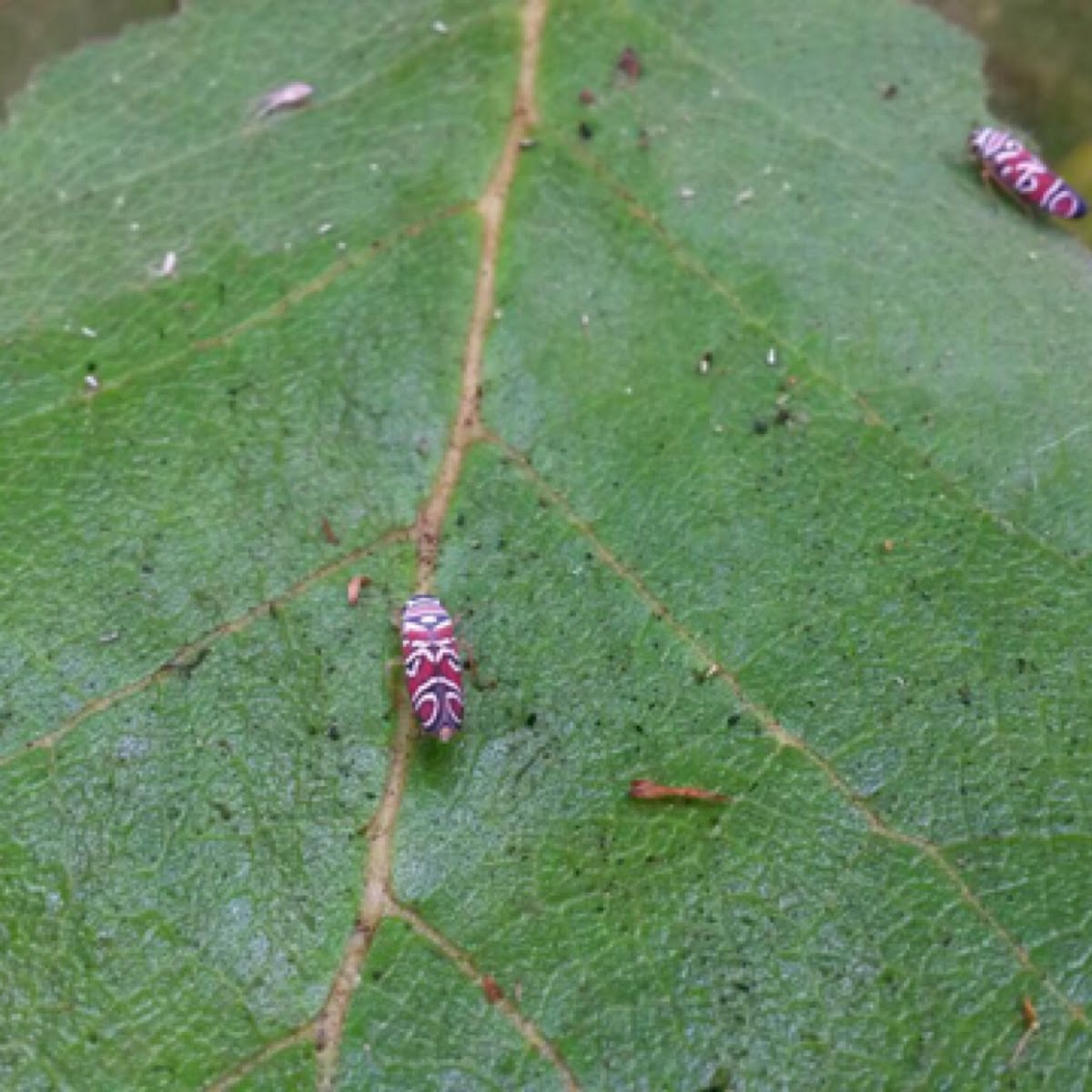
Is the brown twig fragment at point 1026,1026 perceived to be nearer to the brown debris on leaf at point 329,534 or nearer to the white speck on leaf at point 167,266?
the brown debris on leaf at point 329,534

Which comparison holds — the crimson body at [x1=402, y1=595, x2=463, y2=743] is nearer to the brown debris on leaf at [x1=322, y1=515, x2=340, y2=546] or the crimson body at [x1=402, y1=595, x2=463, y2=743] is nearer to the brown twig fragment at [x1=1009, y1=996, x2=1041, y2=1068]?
the brown debris on leaf at [x1=322, y1=515, x2=340, y2=546]

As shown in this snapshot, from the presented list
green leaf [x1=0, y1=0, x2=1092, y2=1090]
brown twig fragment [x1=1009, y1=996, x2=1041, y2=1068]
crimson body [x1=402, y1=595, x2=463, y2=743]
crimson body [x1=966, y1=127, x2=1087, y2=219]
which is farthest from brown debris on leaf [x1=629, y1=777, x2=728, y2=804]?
crimson body [x1=966, y1=127, x2=1087, y2=219]

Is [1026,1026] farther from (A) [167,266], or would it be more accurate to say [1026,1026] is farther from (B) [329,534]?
(A) [167,266]

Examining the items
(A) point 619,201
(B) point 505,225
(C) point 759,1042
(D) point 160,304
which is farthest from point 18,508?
(C) point 759,1042

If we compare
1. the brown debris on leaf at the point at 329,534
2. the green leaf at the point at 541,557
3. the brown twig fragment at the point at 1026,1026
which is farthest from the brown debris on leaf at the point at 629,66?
the brown twig fragment at the point at 1026,1026

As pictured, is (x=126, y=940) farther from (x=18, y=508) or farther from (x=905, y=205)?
(x=905, y=205)

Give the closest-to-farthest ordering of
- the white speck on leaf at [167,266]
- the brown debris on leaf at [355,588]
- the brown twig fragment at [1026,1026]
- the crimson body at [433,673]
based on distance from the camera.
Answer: the brown twig fragment at [1026,1026]
the crimson body at [433,673]
the brown debris on leaf at [355,588]
the white speck on leaf at [167,266]
